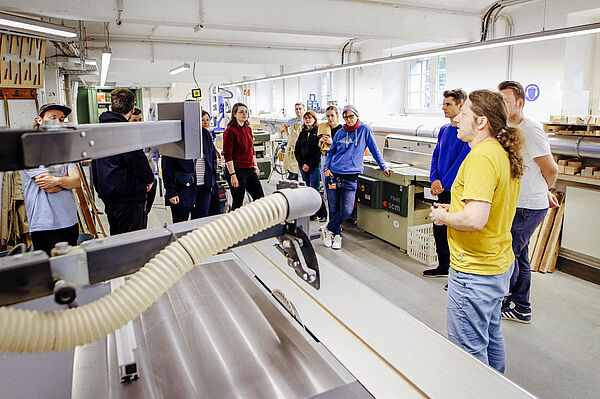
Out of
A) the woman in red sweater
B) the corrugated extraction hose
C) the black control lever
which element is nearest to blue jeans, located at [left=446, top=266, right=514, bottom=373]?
the black control lever

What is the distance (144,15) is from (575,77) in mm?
4707

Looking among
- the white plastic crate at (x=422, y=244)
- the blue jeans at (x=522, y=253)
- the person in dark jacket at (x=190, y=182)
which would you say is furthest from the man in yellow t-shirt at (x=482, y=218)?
the person in dark jacket at (x=190, y=182)

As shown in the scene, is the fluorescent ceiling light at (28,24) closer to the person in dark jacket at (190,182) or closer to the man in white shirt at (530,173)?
the person in dark jacket at (190,182)

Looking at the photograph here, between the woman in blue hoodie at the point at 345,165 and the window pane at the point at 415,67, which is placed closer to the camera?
the woman in blue hoodie at the point at 345,165

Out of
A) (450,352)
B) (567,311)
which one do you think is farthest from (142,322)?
(567,311)

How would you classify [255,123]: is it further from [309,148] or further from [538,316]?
[538,316]

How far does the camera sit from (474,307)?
6.38ft

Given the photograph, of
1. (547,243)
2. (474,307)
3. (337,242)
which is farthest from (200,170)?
(547,243)

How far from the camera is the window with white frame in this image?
7867 millimetres

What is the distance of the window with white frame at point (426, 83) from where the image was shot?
7.87 metres

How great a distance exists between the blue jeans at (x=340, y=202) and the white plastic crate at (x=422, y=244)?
741 mm

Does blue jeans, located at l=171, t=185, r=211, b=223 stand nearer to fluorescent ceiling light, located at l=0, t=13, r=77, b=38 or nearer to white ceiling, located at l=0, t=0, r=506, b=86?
white ceiling, located at l=0, t=0, r=506, b=86

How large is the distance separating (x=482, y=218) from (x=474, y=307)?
16.7 inches

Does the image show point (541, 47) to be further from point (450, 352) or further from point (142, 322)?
point (142, 322)
